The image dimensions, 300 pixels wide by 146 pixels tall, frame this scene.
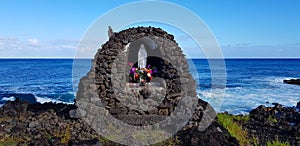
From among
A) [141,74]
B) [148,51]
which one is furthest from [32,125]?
[148,51]

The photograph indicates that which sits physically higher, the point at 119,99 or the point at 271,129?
the point at 119,99

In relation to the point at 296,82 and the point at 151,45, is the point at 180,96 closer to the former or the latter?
the point at 151,45

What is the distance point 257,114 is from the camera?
16.3 m

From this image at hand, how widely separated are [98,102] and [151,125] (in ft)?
7.51

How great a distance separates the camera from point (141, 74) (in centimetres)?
1395

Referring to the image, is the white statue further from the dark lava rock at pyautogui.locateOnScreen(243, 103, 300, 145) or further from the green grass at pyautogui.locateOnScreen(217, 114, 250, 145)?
the dark lava rock at pyautogui.locateOnScreen(243, 103, 300, 145)

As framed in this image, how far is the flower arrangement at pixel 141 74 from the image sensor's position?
13.8 metres

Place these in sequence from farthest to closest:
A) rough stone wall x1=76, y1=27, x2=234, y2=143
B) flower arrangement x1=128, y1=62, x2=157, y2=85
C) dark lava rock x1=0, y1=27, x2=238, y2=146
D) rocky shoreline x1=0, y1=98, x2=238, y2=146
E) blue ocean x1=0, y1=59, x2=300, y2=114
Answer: blue ocean x1=0, y1=59, x2=300, y2=114, flower arrangement x1=128, y1=62, x2=157, y2=85, rough stone wall x1=76, y1=27, x2=234, y2=143, dark lava rock x1=0, y1=27, x2=238, y2=146, rocky shoreline x1=0, y1=98, x2=238, y2=146

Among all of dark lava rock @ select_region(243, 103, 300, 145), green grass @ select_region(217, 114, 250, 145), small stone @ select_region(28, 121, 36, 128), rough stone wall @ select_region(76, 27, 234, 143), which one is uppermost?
rough stone wall @ select_region(76, 27, 234, 143)

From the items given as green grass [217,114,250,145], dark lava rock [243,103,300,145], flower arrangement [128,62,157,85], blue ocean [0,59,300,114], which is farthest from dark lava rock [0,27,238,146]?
dark lava rock [243,103,300,145]

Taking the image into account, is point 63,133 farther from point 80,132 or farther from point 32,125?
point 32,125

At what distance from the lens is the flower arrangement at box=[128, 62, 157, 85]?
1375cm

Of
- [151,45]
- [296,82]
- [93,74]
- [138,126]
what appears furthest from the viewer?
[296,82]

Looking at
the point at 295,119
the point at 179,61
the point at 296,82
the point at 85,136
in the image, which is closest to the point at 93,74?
the point at 85,136
